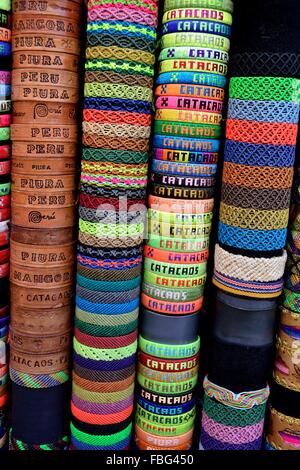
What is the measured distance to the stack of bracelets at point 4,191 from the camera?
1426mm

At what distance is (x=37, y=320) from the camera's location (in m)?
1.52

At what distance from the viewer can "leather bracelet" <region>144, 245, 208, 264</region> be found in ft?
4.85

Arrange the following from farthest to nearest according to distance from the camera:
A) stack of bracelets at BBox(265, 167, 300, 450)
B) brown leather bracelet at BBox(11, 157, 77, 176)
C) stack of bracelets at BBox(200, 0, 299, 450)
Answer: stack of bracelets at BBox(265, 167, 300, 450), brown leather bracelet at BBox(11, 157, 77, 176), stack of bracelets at BBox(200, 0, 299, 450)

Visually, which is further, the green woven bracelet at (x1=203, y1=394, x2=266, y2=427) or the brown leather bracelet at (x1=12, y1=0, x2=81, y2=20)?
the green woven bracelet at (x1=203, y1=394, x2=266, y2=427)

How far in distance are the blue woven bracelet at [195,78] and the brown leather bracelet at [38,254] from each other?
60 centimetres

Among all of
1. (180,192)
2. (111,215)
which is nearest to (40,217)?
(111,215)

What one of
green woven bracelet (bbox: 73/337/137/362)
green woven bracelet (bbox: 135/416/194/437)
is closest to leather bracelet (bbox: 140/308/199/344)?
green woven bracelet (bbox: 73/337/137/362)

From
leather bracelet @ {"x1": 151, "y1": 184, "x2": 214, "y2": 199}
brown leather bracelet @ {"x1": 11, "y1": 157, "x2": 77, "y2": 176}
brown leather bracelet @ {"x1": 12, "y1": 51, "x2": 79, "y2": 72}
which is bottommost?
leather bracelet @ {"x1": 151, "y1": 184, "x2": 214, "y2": 199}

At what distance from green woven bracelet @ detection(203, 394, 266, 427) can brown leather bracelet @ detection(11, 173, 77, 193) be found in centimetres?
85

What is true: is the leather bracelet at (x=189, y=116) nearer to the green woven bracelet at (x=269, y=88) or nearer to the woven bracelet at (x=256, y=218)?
the green woven bracelet at (x=269, y=88)

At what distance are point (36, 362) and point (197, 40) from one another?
1.11 meters

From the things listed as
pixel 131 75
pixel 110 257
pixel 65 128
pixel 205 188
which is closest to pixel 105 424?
pixel 110 257

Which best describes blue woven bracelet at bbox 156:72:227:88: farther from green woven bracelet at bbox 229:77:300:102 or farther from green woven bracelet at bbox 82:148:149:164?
green woven bracelet at bbox 82:148:149:164

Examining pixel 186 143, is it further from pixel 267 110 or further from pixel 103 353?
pixel 103 353
